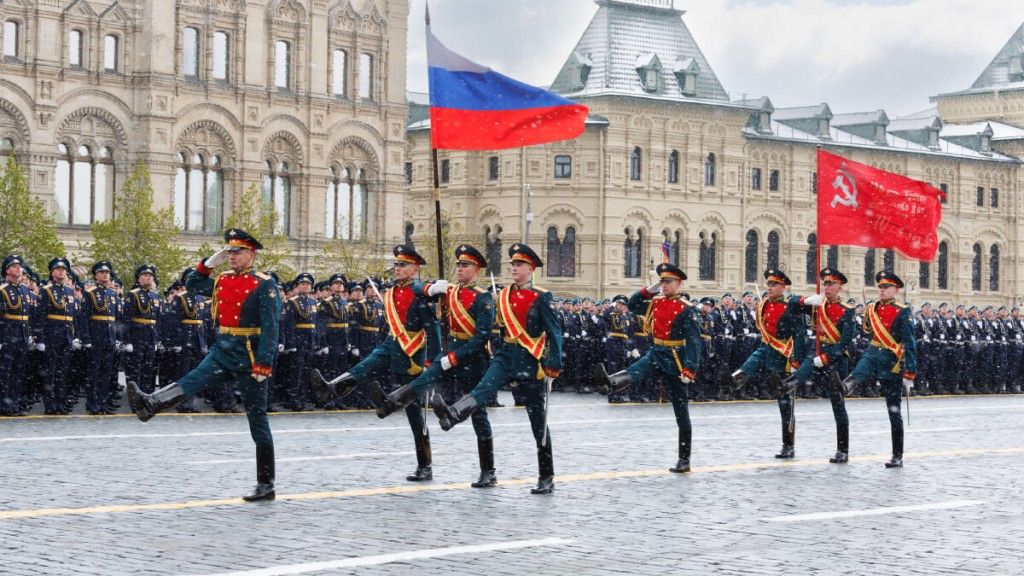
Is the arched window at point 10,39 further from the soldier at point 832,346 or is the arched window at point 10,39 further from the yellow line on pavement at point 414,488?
the yellow line on pavement at point 414,488

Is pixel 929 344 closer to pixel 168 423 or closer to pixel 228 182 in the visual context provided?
pixel 168 423

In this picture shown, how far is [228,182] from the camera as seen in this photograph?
4841cm

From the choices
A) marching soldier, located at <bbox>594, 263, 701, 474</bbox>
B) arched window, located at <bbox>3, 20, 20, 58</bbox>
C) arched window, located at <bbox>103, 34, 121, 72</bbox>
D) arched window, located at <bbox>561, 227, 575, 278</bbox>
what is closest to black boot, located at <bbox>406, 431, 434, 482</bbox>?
marching soldier, located at <bbox>594, 263, 701, 474</bbox>

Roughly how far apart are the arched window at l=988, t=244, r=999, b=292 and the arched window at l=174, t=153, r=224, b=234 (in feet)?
139

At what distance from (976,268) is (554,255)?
76.4 feet

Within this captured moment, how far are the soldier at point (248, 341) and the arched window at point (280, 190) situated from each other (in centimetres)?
3743

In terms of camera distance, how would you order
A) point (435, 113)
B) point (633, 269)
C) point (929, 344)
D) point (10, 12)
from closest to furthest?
1. point (435, 113)
2. point (929, 344)
3. point (10, 12)
4. point (633, 269)

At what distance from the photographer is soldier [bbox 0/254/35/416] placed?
62.0ft

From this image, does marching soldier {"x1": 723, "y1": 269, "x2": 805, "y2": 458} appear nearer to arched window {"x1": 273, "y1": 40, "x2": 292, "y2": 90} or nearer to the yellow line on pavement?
the yellow line on pavement

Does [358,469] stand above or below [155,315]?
below

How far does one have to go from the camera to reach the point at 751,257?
70.2 metres

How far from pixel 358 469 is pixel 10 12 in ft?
106

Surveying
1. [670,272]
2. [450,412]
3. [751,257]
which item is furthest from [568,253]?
[450,412]

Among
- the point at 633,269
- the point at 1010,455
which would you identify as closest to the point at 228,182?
the point at 633,269
